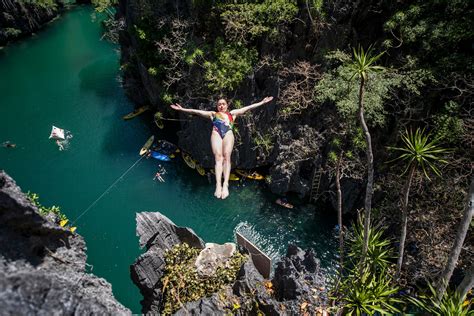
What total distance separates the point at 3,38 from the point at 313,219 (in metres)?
37.1

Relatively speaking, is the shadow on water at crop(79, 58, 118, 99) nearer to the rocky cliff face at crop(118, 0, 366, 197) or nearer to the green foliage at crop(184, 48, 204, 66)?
the rocky cliff face at crop(118, 0, 366, 197)

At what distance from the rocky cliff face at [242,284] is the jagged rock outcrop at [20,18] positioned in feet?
118

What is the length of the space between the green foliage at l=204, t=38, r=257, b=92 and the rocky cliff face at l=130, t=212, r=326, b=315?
7.89m

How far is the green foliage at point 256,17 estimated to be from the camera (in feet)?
53.0

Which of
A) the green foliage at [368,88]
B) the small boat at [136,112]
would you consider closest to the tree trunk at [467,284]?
the green foliage at [368,88]

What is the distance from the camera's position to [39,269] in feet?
17.0

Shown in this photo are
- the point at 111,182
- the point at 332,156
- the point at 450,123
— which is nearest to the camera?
the point at 450,123

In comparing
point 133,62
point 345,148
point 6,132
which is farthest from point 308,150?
point 6,132

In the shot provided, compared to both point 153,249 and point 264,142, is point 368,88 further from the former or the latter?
point 153,249

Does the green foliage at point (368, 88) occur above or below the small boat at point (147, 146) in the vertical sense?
above

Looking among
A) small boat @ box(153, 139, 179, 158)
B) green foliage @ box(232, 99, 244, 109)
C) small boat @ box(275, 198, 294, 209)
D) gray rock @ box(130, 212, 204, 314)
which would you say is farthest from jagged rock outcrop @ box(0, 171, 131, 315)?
small boat @ box(153, 139, 179, 158)

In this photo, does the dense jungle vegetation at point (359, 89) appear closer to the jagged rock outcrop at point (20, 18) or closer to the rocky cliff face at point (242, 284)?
the rocky cliff face at point (242, 284)

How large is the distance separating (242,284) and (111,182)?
40.4 ft

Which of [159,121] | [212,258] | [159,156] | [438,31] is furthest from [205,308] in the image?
[159,121]
